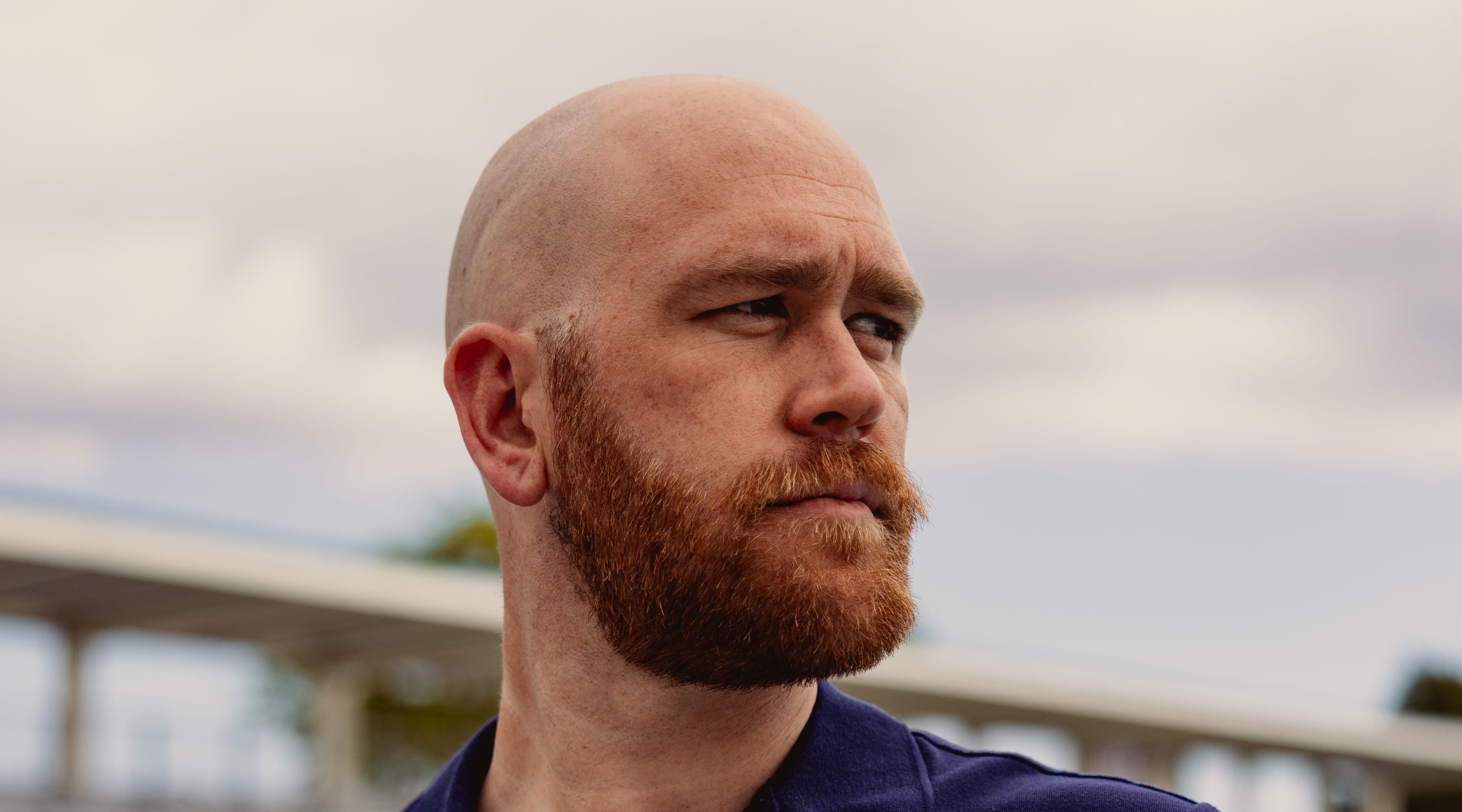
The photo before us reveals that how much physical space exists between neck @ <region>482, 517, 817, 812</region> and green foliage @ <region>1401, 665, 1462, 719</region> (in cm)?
7247

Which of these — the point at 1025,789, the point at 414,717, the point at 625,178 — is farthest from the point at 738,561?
the point at 414,717

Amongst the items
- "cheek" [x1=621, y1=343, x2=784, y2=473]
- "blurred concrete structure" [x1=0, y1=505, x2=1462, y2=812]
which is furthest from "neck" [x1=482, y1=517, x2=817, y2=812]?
"blurred concrete structure" [x1=0, y1=505, x2=1462, y2=812]

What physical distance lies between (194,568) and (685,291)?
1446cm

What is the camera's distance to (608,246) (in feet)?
9.36

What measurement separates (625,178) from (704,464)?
0.63 meters

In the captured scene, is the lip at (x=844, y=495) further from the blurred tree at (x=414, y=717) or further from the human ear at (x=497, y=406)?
the blurred tree at (x=414, y=717)

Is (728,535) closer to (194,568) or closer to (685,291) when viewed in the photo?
(685,291)

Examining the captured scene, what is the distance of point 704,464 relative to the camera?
2646 mm

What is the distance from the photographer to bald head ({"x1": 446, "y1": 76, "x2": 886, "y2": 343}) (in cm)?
281

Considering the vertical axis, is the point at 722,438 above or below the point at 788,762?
above

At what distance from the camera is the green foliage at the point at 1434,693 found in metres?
66.8

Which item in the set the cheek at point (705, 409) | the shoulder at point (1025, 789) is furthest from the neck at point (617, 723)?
the cheek at point (705, 409)

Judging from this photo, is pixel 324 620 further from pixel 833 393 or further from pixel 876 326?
pixel 833 393

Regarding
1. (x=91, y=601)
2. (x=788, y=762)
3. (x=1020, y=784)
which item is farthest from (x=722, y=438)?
(x=91, y=601)
